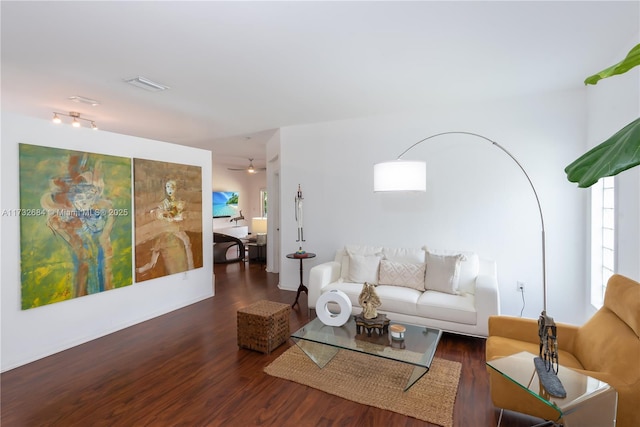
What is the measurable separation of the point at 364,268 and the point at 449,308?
112cm

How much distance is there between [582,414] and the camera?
152 cm

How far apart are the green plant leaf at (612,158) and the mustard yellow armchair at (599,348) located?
4.39 ft

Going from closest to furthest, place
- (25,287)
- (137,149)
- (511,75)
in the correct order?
(25,287) < (511,75) < (137,149)

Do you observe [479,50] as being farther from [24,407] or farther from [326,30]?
[24,407]

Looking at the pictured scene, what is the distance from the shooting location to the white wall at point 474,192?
3.56m

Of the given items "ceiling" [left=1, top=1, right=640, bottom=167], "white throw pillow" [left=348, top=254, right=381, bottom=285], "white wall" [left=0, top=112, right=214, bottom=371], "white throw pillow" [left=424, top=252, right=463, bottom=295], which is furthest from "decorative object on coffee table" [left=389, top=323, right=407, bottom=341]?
"white wall" [left=0, top=112, right=214, bottom=371]

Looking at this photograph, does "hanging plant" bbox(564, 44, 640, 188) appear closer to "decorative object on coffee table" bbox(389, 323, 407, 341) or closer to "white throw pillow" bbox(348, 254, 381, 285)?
"decorative object on coffee table" bbox(389, 323, 407, 341)

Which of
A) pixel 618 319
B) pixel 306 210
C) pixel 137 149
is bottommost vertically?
pixel 618 319

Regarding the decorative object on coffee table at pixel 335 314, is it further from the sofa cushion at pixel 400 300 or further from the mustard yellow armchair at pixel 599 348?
the mustard yellow armchair at pixel 599 348

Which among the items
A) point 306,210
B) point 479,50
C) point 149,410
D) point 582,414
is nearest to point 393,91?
point 479,50

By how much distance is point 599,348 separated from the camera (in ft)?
6.27

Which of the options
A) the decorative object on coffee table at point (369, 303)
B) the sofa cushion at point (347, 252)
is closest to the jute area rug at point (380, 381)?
the decorative object on coffee table at point (369, 303)

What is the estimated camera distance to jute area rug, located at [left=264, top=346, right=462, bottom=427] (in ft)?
7.06

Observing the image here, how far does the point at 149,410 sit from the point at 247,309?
1.15 m
